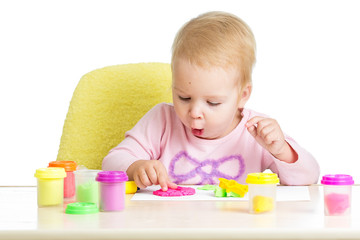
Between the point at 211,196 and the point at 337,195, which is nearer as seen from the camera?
the point at 337,195

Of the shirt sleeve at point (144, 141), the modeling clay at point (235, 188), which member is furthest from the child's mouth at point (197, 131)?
the modeling clay at point (235, 188)

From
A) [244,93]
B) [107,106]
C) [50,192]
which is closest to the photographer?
[50,192]

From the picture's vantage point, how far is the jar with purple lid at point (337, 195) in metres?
1.07

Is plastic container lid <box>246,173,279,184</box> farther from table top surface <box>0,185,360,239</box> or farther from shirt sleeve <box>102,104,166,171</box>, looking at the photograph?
shirt sleeve <box>102,104,166,171</box>

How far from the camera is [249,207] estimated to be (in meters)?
1.10

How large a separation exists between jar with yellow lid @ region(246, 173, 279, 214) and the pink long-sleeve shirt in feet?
1.71

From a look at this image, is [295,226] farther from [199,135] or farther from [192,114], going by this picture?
[199,135]

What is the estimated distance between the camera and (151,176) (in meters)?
1.38

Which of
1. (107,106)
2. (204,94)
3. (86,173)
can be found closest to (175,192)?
(86,173)

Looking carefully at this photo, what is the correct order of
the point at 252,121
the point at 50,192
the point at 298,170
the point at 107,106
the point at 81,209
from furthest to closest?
the point at 107,106 → the point at 298,170 → the point at 252,121 → the point at 50,192 → the point at 81,209

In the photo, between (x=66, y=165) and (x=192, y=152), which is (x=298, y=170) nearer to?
(x=192, y=152)

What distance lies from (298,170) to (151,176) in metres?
0.43

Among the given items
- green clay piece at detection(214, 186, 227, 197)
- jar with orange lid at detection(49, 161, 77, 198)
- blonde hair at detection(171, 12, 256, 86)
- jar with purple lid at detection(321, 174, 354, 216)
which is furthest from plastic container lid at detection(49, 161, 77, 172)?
jar with purple lid at detection(321, 174, 354, 216)

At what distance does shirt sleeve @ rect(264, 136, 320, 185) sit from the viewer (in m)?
1.56
